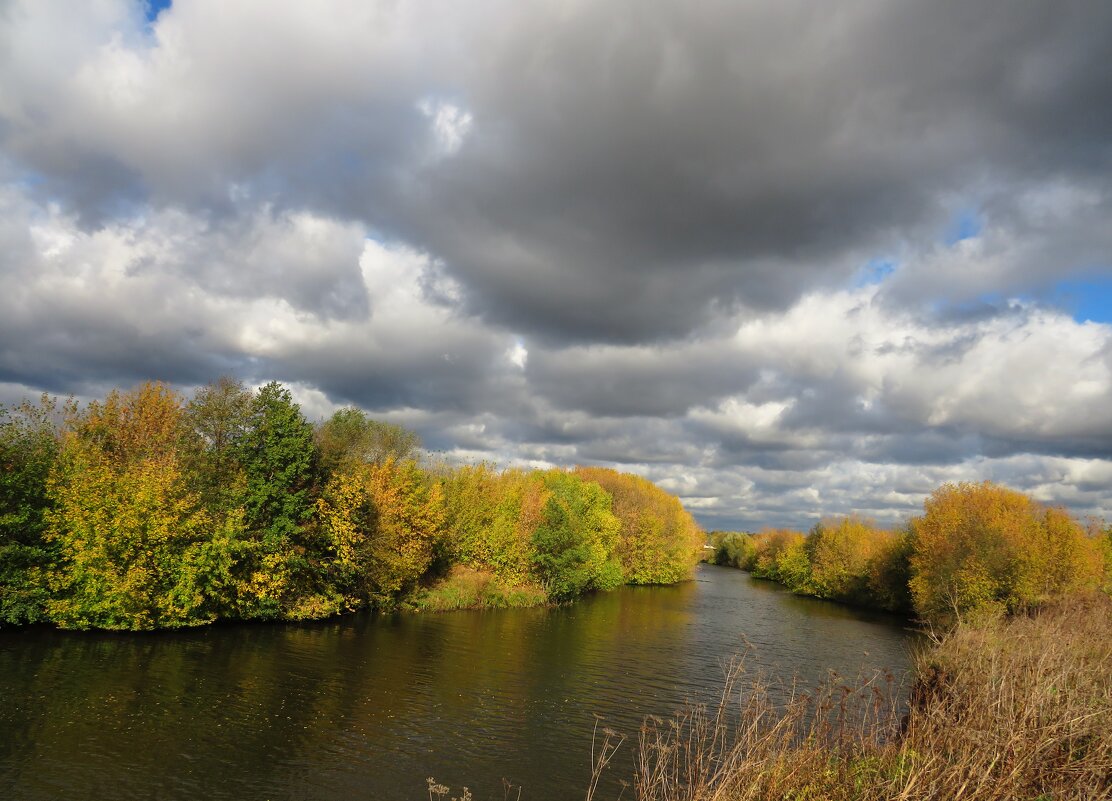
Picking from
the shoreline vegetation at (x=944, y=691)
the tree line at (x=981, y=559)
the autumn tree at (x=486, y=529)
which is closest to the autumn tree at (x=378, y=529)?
A: the autumn tree at (x=486, y=529)

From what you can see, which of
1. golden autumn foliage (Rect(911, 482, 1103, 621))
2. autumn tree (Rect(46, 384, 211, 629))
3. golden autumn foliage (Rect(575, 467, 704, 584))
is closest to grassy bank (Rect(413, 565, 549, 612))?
autumn tree (Rect(46, 384, 211, 629))

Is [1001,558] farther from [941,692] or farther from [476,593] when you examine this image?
[476,593]

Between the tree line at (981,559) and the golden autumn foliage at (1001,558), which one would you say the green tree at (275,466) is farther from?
the golden autumn foliage at (1001,558)

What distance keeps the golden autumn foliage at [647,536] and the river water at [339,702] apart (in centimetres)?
5354

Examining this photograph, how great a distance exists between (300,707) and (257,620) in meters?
23.0

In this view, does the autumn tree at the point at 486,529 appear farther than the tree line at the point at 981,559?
Yes

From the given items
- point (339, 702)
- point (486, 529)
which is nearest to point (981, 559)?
point (486, 529)

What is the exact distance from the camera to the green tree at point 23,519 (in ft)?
118

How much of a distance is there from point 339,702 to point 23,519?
24.0 metres

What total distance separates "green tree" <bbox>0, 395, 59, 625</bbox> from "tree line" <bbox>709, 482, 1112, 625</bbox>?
5607 cm

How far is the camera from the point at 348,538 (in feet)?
166

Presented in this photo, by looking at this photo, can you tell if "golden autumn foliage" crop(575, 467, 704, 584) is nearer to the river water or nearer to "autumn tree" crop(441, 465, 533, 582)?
"autumn tree" crop(441, 465, 533, 582)

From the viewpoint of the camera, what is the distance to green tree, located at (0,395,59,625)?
36.0 m

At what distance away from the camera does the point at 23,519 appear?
3678 cm
